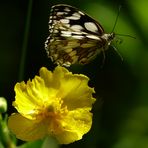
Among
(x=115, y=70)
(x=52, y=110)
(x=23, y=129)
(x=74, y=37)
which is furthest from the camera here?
(x=115, y=70)

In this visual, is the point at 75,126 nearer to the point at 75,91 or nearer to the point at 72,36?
the point at 75,91

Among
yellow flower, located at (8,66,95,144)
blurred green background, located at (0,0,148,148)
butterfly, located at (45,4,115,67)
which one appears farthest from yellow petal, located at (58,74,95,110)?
blurred green background, located at (0,0,148,148)

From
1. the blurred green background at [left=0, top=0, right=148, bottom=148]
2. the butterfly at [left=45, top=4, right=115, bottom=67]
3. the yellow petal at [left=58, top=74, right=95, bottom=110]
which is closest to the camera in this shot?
the yellow petal at [left=58, top=74, right=95, bottom=110]

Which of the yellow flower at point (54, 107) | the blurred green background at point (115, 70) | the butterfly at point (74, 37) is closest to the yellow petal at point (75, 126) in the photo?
the yellow flower at point (54, 107)

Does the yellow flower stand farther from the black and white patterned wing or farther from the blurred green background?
the blurred green background

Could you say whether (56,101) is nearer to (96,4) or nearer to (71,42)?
Result: (71,42)

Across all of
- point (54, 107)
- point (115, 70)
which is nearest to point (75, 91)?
point (54, 107)

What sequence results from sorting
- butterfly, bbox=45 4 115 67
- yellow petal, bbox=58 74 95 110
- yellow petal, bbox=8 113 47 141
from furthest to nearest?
1. butterfly, bbox=45 4 115 67
2. yellow petal, bbox=58 74 95 110
3. yellow petal, bbox=8 113 47 141
